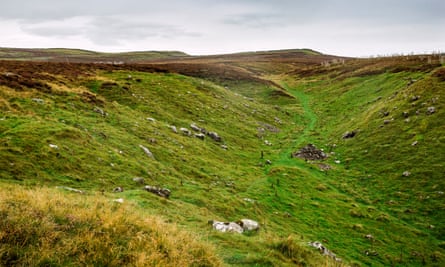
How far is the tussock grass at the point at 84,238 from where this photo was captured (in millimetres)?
7488

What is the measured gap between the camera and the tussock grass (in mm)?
7488

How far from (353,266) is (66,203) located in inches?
559

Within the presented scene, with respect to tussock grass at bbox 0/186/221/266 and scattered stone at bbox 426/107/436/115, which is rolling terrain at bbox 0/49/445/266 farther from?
scattered stone at bbox 426/107/436/115

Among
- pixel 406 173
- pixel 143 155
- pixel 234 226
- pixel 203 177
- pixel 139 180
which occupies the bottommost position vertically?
pixel 406 173

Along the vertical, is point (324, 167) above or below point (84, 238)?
below

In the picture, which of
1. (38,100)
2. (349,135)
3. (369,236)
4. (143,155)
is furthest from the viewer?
(349,135)

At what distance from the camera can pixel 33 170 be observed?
15.4m

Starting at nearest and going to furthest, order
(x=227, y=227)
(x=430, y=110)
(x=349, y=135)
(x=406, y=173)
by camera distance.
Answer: (x=227, y=227) < (x=406, y=173) < (x=430, y=110) < (x=349, y=135)

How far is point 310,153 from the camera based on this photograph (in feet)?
111

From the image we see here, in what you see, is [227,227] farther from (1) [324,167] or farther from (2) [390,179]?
(1) [324,167]

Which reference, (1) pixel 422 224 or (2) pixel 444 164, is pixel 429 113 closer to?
→ (2) pixel 444 164

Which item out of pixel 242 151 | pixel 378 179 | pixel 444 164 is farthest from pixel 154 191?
pixel 444 164

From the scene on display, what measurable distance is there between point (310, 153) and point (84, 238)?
29.1 meters

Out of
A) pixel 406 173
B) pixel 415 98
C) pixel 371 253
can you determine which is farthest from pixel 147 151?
pixel 415 98
